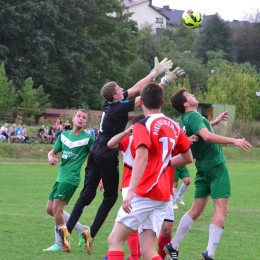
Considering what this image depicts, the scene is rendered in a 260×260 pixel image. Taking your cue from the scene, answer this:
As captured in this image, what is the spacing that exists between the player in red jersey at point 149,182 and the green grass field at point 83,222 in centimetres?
221

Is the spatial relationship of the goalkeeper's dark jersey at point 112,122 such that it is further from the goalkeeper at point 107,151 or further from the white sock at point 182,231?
the white sock at point 182,231

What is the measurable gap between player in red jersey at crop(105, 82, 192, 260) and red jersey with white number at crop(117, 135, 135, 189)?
967 millimetres

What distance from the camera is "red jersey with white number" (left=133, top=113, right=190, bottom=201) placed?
5695 mm

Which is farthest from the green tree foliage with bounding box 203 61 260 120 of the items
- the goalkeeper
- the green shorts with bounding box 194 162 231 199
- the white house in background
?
the white house in background

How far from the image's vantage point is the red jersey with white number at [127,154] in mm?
6781

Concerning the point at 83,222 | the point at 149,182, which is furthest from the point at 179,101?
the point at 83,222

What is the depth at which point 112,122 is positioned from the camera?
7848 millimetres

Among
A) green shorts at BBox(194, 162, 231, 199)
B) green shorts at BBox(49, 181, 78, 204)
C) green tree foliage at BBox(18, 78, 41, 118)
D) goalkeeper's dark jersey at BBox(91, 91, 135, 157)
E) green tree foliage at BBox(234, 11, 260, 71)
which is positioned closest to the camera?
green shorts at BBox(194, 162, 231, 199)

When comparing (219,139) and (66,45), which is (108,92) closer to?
(219,139)

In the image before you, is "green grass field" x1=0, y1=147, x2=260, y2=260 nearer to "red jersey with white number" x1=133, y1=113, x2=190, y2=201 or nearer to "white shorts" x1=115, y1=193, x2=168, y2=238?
"white shorts" x1=115, y1=193, x2=168, y2=238

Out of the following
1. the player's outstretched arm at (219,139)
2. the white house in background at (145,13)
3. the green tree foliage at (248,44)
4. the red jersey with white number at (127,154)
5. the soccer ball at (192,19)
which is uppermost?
the white house in background at (145,13)

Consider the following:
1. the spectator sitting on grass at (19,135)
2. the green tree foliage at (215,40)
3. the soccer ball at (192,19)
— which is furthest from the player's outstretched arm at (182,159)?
the green tree foliage at (215,40)

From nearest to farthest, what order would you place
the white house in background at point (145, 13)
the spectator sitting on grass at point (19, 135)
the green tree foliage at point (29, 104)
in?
the spectator sitting on grass at point (19, 135)
the green tree foliage at point (29, 104)
the white house in background at point (145, 13)

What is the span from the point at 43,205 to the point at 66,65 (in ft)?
137
